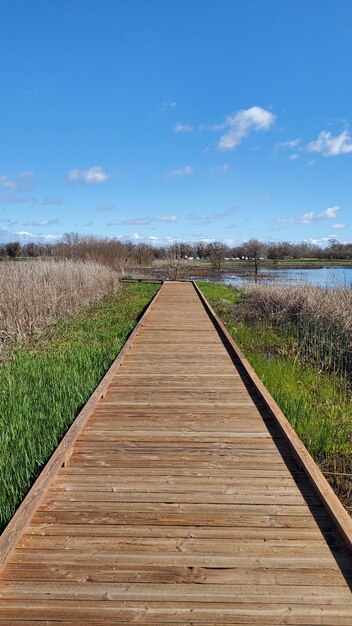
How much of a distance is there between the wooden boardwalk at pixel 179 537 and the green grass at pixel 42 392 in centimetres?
24

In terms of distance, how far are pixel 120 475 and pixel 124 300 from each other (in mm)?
14842

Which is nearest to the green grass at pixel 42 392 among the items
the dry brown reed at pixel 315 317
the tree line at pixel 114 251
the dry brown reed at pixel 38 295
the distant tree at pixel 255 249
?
the dry brown reed at pixel 38 295

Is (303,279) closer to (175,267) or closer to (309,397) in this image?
(175,267)

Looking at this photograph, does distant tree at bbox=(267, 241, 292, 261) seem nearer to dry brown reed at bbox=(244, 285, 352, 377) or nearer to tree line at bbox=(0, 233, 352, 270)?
tree line at bbox=(0, 233, 352, 270)

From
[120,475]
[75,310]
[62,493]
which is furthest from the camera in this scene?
[75,310]

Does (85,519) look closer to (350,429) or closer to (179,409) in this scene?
(179,409)

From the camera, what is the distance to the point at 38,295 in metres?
11.7

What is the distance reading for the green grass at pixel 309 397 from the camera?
4020 millimetres

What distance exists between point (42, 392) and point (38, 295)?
7.11m

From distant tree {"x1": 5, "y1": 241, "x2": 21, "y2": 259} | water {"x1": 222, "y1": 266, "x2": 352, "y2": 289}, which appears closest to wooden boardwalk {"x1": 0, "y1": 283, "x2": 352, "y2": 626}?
water {"x1": 222, "y1": 266, "x2": 352, "y2": 289}

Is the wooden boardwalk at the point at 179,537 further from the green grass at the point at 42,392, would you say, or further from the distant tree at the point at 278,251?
the distant tree at the point at 278,251

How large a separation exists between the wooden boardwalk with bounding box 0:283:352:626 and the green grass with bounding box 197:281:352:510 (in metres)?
0.49

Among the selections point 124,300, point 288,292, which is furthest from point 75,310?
point 288,292

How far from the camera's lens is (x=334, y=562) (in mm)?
2166
